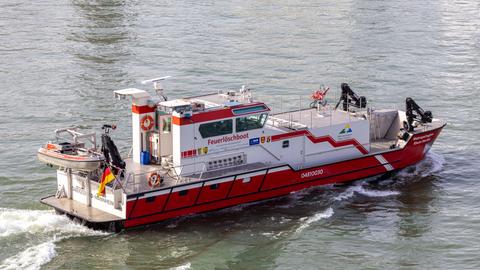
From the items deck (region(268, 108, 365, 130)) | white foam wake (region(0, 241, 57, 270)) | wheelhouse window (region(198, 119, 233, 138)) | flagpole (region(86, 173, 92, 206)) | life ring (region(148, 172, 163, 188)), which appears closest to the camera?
white foam wake (region(0, 241, 57, 270))

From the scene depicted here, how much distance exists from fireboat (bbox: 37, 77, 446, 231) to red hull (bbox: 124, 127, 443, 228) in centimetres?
4

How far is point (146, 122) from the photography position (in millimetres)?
28125

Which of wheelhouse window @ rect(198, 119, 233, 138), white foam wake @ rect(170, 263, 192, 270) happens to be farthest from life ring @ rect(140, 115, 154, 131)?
white foam wake @ rect(170, 263, 192, 270)

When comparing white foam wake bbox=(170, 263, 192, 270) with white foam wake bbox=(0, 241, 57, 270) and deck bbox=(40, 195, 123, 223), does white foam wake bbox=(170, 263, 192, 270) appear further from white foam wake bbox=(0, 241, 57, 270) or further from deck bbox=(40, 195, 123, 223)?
white foam wake bbox=(0, 241, 57, 270)

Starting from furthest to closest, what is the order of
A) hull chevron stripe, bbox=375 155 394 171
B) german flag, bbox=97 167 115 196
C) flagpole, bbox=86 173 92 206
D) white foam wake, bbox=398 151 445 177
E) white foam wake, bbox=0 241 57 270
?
white foam wake, bbox=398 151 445 177 < hull chevron stripe, bbox=375 155 394 171 < flagpole, bbox=86 173 92 206 < german flag, bbox=97 167 115 196 < white foam wake, bbox=0 241 57 270

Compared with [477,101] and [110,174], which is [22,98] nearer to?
[110,174]

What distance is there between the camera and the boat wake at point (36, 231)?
24.9m

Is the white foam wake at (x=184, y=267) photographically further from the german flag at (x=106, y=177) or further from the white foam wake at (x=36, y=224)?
the german flag at (x=106, y=177)

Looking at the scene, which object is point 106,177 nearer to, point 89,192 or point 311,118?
point 89,192

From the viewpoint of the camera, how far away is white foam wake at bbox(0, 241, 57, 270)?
24.5 m

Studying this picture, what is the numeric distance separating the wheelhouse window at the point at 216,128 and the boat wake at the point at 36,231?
4.42m

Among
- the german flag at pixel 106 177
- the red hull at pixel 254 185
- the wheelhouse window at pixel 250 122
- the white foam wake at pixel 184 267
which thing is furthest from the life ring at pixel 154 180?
the wheelhouse window at pixel 250 122

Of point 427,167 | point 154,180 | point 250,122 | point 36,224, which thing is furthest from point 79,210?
point 427,167

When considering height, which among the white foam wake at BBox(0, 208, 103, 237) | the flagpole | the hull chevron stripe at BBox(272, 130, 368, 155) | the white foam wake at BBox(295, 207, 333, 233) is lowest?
the white foam wake at BBox(295, 207, 333, 233)
